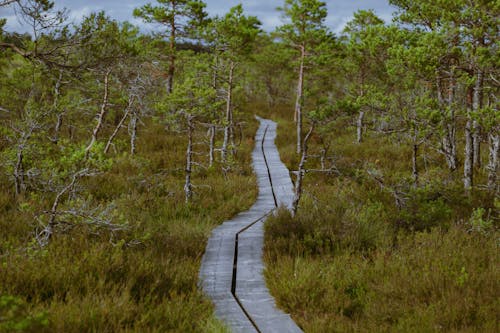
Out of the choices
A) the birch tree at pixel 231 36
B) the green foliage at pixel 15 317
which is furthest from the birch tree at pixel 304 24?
the green foliage at pixel 15 317

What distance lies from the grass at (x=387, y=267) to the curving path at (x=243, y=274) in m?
0.23

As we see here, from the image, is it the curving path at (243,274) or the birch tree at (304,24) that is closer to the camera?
the curving path at (243,274)

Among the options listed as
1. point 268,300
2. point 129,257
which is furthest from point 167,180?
point 268,300

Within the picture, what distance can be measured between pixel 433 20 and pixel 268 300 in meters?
9.15

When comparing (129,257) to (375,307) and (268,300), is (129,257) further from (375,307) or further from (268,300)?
(375,307)

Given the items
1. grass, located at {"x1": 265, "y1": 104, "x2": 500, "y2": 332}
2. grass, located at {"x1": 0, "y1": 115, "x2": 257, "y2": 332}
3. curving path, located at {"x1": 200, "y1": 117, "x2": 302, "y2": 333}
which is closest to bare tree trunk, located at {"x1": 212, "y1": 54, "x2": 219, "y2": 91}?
curving path, located at {"x1": 200, "y1": 117, "x2": 302, "y2": 333}

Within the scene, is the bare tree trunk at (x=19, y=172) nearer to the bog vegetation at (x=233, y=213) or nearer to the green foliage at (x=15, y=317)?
the bog vegetation at (x=233, y=213)

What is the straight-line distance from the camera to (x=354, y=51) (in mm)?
18297

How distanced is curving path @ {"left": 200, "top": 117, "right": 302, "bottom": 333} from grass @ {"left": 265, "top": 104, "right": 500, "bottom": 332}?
23cm

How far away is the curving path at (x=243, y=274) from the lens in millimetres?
5012

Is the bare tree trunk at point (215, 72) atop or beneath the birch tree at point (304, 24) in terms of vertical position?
beneath

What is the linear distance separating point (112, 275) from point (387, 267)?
399 centimetres

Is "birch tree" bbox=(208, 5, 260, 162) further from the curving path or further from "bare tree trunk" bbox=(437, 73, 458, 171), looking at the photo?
"bare tree trunk" bbox=(437, 73, 458, 171)

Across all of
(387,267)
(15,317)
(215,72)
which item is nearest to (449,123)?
(387,267)
